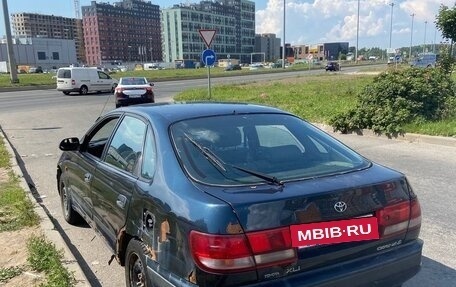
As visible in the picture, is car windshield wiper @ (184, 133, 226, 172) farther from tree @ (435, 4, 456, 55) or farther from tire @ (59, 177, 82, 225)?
tree @ (435, 4, 456, 55)

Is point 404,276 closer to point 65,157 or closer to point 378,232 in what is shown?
point 378,232

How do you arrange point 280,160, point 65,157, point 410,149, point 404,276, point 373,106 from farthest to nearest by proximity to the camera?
point 373,106 < point 410,149 < point 65,157 < point 280,160 < point 404,276

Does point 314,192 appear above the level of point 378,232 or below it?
above

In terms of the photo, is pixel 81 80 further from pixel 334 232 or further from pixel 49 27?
pixel 49 27

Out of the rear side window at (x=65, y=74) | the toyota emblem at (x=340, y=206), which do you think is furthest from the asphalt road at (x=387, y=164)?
the rear side window at (x=65, y=74)

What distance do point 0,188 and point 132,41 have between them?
481 feet

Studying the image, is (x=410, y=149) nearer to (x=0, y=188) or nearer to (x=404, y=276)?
(x=404, y=276)

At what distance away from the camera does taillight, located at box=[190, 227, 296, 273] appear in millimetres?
2221

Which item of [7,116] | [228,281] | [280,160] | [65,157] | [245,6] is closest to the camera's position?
[228,281]

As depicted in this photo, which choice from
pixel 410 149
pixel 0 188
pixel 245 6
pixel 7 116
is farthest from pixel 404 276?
pixel 245 6

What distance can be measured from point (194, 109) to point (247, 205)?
1.35 m

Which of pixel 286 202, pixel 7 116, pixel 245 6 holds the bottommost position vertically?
pixel 7 116

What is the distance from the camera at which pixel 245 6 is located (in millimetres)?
144250

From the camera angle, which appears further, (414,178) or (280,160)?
(414,178)
